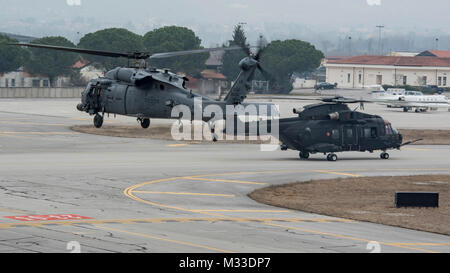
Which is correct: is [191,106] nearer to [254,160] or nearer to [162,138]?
[254,160]

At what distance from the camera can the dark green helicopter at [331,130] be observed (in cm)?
5227

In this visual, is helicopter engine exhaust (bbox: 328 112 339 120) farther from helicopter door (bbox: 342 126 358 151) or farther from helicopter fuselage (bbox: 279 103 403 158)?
helicopter door (bbox: 342 126 358 151)

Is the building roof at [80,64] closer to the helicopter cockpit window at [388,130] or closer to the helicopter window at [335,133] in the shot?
the helicopter cockpit window at [388,130]

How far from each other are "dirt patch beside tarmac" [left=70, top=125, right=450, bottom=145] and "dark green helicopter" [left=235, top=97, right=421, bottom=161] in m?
14.2

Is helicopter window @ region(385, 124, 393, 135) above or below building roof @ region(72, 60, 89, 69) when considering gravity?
below

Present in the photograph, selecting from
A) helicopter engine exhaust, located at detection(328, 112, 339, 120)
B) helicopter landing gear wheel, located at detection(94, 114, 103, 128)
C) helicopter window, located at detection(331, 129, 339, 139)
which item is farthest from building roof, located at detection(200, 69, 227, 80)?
helicopter engine exhaust, located at detection(328, 112, 339, 120)

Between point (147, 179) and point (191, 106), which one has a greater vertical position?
point (191, 106)

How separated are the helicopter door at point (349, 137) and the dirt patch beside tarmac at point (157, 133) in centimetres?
1418

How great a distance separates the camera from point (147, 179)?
141ft

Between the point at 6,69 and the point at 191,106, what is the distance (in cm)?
11239

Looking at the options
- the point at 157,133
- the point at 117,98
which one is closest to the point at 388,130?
the point at 117,98

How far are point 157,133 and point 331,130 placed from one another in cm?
2338

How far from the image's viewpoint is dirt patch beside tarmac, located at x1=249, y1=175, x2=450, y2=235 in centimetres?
3259
